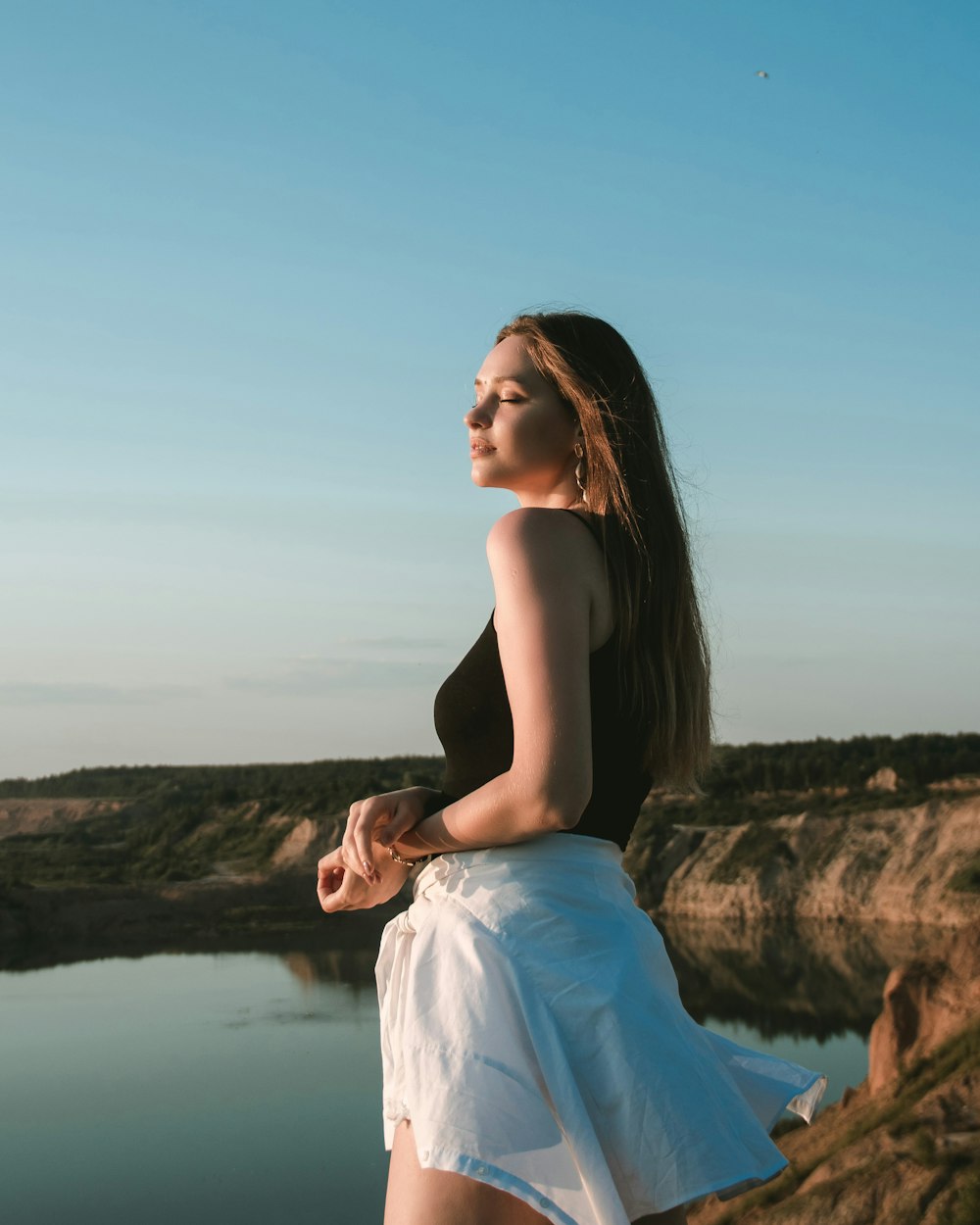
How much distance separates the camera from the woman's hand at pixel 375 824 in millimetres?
1644

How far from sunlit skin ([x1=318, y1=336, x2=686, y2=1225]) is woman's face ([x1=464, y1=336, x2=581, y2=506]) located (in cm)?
22

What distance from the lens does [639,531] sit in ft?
5.55

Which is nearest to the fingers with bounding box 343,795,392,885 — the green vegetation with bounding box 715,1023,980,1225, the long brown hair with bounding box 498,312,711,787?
the long brown hair with bounding box 498,312,711,787

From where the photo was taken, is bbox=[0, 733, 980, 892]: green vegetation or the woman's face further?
bbox=[0, 733, 980, 892]: green vegetation

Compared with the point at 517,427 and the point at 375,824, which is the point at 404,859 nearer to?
the point at 375,824

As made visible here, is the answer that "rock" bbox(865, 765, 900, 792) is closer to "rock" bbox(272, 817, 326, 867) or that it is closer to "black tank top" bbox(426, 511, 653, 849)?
"rock" bbox(272, 817, 326, 867)

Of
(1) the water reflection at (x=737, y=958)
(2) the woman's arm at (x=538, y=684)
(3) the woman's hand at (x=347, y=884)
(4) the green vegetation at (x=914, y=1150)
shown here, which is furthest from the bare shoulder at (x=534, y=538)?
(1) the water reflection at (x=737, y=958)

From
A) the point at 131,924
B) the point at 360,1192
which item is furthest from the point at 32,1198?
the point at 131,924

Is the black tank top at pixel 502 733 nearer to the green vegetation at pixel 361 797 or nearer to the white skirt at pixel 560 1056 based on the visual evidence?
the white skirt at pixel 560 1056

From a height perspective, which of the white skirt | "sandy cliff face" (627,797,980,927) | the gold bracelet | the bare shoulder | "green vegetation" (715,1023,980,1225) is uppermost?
the bare shoulder

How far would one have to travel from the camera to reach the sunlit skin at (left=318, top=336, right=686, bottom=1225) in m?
1.45

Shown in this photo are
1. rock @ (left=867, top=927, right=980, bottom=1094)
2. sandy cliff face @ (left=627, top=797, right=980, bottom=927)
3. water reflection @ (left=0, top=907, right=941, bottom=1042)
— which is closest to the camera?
rock @ (left=867, top=927, right=980, bottom=1094)

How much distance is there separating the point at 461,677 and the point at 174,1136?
19285 mm

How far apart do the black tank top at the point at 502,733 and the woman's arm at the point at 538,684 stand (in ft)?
0.21
